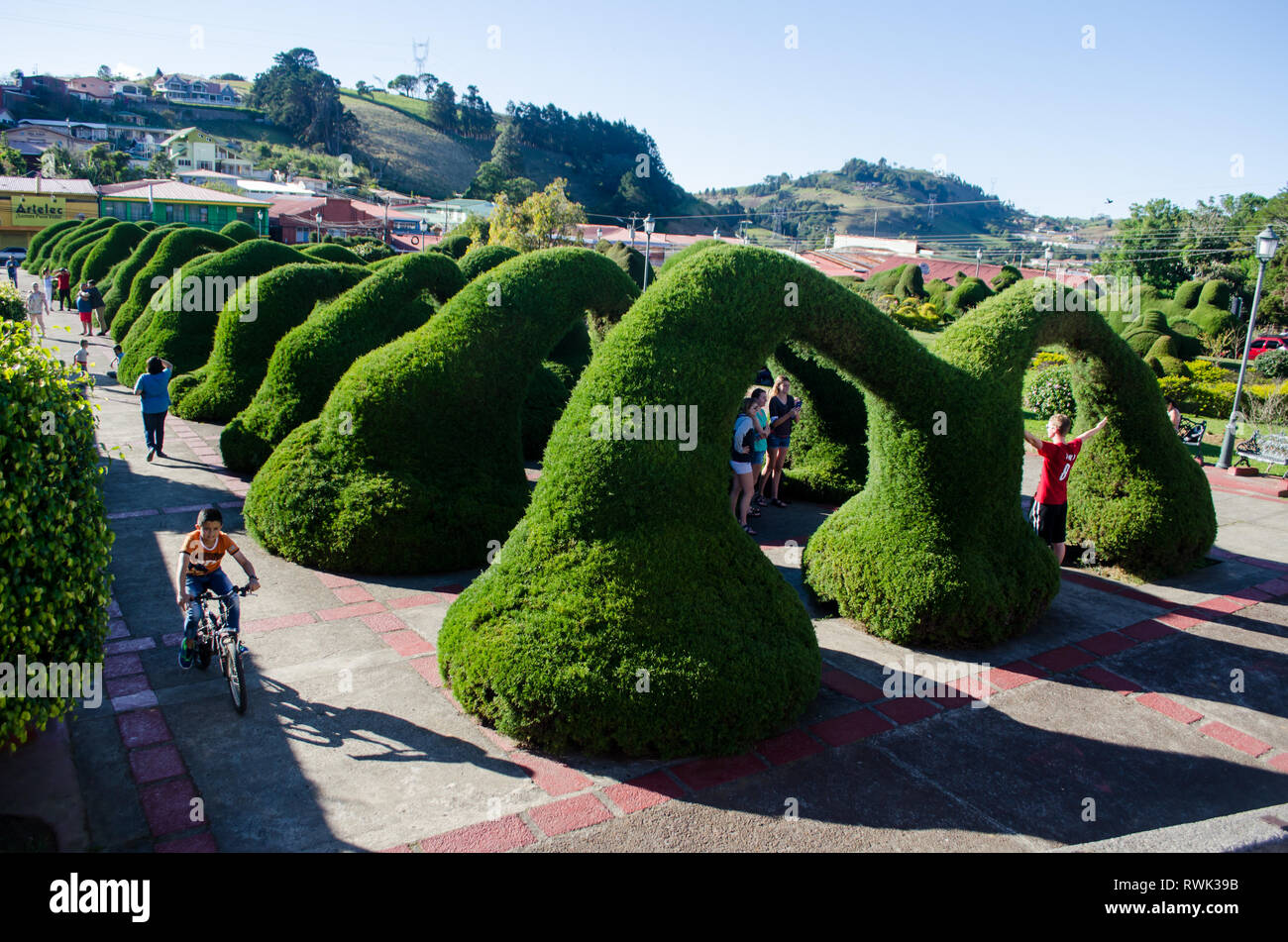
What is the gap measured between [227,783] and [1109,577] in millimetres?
9460

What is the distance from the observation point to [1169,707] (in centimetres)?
698

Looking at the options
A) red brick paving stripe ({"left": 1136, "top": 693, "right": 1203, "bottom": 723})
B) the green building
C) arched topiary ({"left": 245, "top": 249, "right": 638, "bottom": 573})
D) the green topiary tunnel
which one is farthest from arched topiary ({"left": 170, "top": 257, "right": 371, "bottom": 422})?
the green building

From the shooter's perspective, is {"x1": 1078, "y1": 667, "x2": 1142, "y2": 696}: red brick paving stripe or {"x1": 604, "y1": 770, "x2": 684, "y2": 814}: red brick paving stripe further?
{"x1": 1078, "y1": 667, "x2": 1142, "y2": 696}: red brick paving stripe

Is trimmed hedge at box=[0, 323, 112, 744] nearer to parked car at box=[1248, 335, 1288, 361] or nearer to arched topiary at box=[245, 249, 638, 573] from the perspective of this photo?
arched topiary at box=[245, 249, 638, 573]

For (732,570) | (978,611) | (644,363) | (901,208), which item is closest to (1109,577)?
(978,611)

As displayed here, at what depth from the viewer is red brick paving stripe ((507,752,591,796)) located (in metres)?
5.35

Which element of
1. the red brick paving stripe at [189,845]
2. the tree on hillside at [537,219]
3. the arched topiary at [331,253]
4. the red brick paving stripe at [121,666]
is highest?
the tree on hillside at [537,219]

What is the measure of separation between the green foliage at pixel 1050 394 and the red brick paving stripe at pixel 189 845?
1730 cm

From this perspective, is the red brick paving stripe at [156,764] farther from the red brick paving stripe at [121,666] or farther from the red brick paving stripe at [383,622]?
the red brick paving stripe at [383,622]

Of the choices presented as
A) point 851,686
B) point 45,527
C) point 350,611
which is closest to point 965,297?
point 851,686

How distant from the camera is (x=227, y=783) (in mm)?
5262

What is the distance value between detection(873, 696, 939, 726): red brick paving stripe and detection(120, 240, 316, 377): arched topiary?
546 inches

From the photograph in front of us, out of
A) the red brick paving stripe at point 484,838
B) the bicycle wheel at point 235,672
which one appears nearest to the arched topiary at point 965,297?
the bicycle wheel at point 235,672

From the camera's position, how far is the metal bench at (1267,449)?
1537cm
